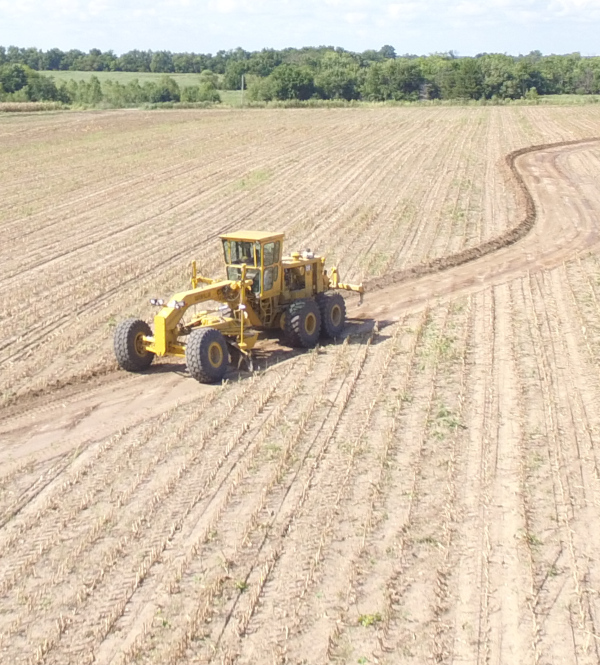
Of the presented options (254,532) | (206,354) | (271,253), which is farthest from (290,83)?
(254,532)

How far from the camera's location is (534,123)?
52.7m

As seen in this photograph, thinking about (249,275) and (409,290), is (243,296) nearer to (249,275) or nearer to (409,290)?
(249,275)

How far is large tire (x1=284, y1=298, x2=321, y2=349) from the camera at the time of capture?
14.3m

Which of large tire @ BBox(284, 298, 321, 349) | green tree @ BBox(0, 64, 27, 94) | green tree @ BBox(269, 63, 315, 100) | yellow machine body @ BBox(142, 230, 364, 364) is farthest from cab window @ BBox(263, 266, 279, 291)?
green tree @ BBox(0, 64, 27, 94)

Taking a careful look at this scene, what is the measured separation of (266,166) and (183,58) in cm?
13181

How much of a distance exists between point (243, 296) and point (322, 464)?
4145 millimetres

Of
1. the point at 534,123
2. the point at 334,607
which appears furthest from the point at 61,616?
the point at 534,123

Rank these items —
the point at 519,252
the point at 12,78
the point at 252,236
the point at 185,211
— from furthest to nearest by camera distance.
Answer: the point at 12,78
the point at 185,211
the point at 519,252
the point at 252,236

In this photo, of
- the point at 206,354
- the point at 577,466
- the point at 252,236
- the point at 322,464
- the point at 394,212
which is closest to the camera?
the point at 577,466

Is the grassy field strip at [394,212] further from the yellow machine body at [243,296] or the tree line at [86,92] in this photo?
the tree line at [86,92]

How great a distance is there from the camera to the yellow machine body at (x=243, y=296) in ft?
43.1

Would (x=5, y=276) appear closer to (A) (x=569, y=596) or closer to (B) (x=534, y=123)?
(A) (x=569, y=596)

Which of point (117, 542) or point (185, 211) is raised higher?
point (185, 211)

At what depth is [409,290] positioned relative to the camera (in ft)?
61.4
